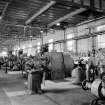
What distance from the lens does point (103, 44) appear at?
7824mm

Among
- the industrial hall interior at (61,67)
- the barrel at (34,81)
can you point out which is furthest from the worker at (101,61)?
the barrel at (34,81)

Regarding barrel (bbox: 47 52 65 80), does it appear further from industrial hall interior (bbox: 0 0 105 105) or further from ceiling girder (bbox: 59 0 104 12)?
ceiling girder (bbox: 59 0 104 12)

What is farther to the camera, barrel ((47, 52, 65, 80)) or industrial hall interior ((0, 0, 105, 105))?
barrel ((47, 52, 65, 80))

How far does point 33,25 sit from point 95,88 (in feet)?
21.9

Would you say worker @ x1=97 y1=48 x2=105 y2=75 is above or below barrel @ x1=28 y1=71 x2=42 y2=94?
above

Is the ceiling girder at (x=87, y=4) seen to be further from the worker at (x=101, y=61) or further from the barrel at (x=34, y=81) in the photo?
the barrel at (x=34, y=81)

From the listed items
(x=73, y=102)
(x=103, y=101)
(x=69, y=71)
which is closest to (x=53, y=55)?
(x=69, y=71)

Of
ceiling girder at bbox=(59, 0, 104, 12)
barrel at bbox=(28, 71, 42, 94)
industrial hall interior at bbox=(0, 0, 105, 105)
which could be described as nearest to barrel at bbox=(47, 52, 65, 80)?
industrial hall interior at bbox=(0, 0, 105, 105)

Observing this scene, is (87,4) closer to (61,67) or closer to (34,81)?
(61,67)

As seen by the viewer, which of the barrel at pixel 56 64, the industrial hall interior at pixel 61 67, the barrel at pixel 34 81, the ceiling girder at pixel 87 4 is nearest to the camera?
the industrial hall interior at pixel 61 67

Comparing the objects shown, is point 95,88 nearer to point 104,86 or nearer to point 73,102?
point 104,86

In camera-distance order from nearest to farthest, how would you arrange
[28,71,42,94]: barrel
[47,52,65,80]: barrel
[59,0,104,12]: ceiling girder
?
[59,0,104,12]: ceiling girder
[28,71,42,94]: barrel
[47,52,65,80]: barrel

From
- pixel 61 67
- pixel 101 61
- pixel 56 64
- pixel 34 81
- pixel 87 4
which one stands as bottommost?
pixel 34 81

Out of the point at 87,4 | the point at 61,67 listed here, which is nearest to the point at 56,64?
the point at 61,67
